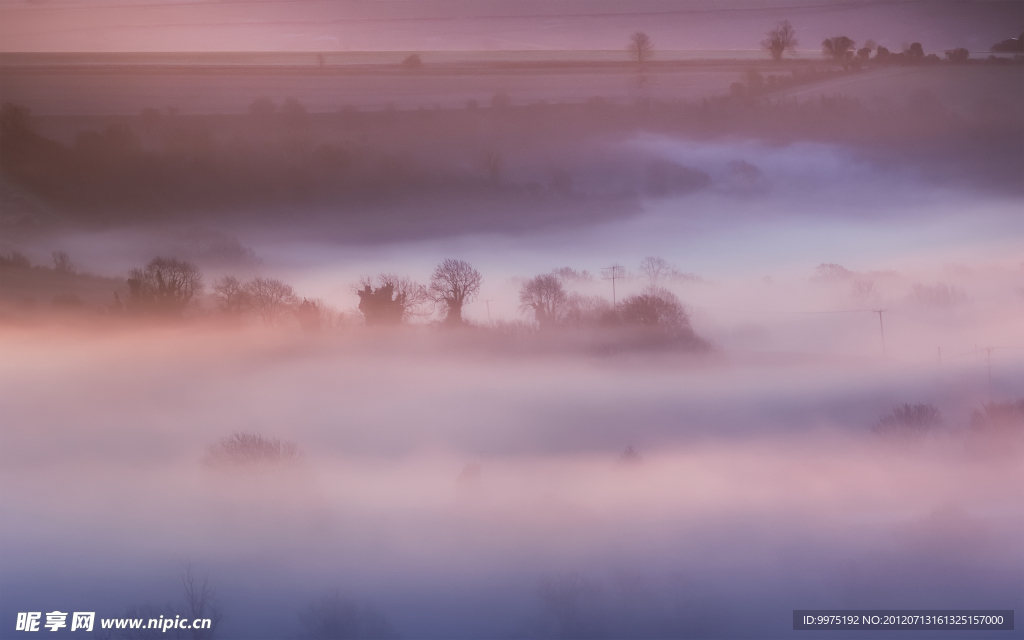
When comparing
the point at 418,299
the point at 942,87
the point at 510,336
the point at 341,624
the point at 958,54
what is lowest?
the point at 341,624

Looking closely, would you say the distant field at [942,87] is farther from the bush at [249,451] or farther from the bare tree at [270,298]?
the bush at [249,451]

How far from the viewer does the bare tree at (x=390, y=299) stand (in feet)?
8.12

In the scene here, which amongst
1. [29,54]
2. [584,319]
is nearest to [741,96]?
[584,319]

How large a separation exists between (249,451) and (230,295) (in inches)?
20.8

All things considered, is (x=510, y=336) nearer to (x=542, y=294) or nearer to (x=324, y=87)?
(x=542, y=294)

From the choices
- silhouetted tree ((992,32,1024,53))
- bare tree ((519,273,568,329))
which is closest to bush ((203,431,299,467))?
bare tree ((519,273,568,329))

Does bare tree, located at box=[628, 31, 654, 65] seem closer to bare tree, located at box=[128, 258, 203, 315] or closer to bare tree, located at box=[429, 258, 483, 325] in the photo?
bare tree, located at box=[429, 258, 483, 325]

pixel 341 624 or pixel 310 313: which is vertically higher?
pixel 310 313

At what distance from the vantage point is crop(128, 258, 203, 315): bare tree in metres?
2.44

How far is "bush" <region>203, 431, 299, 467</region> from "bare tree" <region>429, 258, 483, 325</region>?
687 mm

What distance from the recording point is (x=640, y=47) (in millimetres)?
2596

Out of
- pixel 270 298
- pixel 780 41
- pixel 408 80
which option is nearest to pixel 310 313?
pixel 270 298

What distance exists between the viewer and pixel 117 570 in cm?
237

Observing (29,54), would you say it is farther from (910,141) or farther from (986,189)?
(986,189)
